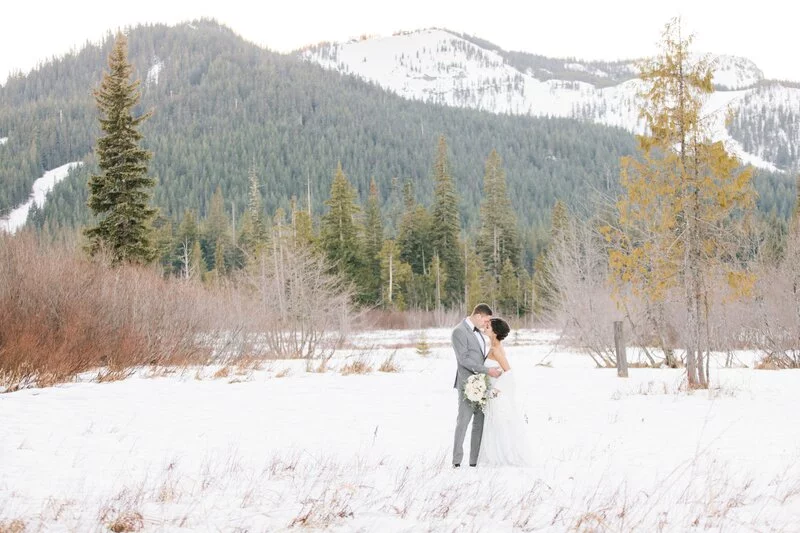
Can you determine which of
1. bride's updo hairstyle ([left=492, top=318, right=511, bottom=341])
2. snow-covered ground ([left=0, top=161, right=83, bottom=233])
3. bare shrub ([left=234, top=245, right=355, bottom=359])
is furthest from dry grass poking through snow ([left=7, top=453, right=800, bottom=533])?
snow-covered ground ([left=0, top=161, right=83, bottom=233])

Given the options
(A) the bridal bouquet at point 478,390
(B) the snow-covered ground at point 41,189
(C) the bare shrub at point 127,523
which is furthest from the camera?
(B) the snow-covered ground at point 41,189

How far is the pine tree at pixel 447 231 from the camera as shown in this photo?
67625 mm

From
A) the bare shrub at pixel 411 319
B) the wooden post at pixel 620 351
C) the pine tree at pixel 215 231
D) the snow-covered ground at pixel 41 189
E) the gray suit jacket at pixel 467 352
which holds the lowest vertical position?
the bare shrub at pixel 411 319

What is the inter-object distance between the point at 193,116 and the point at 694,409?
18096 centimetres

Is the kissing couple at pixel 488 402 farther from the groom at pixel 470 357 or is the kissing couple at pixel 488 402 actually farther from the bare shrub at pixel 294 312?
the bare shrub at pixel 294 312

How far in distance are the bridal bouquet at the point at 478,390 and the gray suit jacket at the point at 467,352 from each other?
0.25 ft

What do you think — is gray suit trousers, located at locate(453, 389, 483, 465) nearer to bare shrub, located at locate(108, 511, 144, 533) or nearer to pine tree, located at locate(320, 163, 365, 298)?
bare shrub, located at locate(108, 511, 144, 533)

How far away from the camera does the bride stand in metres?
7.38

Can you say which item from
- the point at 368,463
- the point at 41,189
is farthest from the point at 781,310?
the point at 41,189

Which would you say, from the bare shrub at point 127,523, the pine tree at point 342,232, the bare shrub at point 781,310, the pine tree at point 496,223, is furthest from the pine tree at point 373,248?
the bare shrub at point 127,523

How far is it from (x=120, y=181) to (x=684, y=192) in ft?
64.6

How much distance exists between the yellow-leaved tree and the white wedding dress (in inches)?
351

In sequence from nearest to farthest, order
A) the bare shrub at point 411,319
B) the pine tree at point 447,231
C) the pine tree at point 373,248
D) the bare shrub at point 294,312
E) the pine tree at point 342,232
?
1. the bare shrub at point 294,312
2. the bare shrub at point 411,319
3. the pine tree at point 342,232
4. the pine tree at point 373,248
5. the pine tree at point 447,231

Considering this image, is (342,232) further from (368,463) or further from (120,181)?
(368,463)
